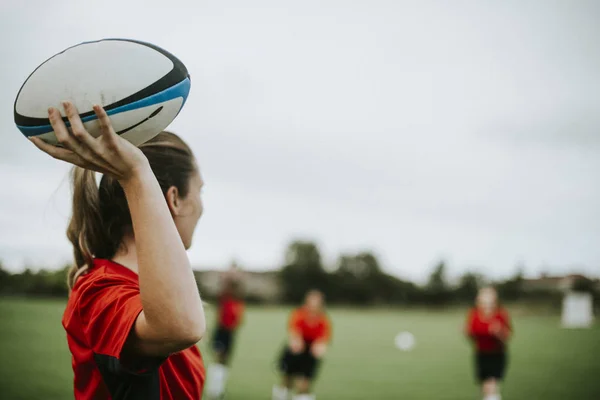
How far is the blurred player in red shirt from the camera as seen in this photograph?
1.34 metres

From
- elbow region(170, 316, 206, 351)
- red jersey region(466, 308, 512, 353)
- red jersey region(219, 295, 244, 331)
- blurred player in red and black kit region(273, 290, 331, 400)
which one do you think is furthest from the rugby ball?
red jersey region(219, 295, 244, 331)

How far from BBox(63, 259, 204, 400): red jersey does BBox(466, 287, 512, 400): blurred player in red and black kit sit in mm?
9666

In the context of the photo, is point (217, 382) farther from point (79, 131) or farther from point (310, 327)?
point (79, 131)

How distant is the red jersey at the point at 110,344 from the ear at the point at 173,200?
0.24m

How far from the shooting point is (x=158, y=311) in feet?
4.38

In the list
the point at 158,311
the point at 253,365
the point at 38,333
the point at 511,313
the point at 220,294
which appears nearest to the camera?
the point at 158,311

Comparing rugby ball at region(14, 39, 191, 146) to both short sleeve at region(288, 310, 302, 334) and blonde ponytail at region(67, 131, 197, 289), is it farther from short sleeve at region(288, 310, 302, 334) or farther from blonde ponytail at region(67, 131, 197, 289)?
short sleeve at region(288, 310, 302, 334)

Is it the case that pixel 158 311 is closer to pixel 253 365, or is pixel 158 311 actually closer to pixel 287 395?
pixel 287 395

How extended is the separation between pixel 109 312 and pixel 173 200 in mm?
493

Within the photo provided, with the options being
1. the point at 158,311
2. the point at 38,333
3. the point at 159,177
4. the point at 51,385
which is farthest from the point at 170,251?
the point at 38,333

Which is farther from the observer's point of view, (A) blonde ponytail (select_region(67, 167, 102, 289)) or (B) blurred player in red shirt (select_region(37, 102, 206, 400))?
(A) blonde ponytail (select_region(67, 167, 102, 289))

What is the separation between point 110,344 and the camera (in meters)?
1.44

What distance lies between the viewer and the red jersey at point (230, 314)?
11641mm

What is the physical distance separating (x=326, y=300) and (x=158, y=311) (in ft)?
211
